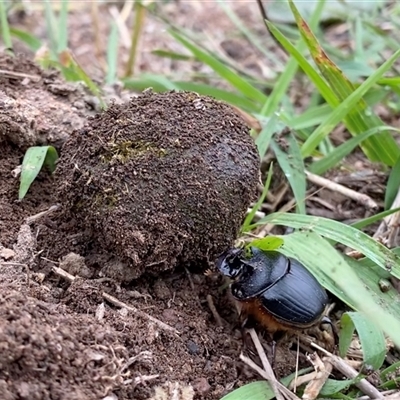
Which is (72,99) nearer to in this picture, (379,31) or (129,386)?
(129,386)

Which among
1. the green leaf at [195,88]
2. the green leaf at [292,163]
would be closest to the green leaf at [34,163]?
the green leaf at [292,163]

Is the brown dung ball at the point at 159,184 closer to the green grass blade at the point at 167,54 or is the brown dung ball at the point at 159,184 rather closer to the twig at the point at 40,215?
the twig at the point at 40,215

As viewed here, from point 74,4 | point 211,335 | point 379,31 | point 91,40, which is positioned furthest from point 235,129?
point 74,4

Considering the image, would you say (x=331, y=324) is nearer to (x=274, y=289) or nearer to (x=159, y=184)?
(x=274, y=289)

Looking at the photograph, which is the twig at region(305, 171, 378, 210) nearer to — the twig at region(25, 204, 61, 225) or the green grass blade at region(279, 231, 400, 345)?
the green grass blade at region(279, 231, 400, 345)

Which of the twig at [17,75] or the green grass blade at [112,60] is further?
the green grass blade at [112,60]

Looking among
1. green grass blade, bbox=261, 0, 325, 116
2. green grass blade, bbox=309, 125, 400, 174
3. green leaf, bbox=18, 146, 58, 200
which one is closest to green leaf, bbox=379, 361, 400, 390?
green grass blade, bbox=309, 125, 400, 174
